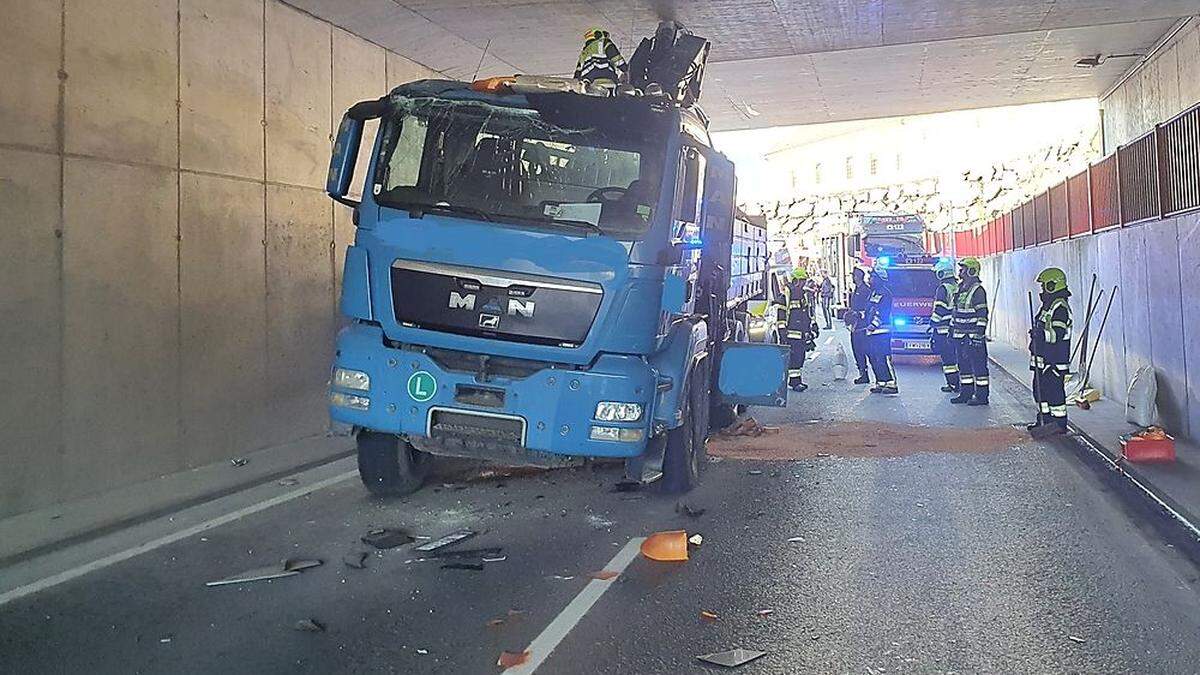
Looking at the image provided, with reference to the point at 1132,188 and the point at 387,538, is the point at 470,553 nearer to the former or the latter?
the point at 387,538

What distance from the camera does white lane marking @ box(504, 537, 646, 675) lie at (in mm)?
4255

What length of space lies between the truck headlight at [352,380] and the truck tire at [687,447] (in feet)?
7.84

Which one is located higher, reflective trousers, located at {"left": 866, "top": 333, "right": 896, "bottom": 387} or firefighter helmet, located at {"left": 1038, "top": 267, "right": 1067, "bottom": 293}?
firefighter helmet, located at {"left": 1038, "top": 267, "right": 1067, "bottom": 293}

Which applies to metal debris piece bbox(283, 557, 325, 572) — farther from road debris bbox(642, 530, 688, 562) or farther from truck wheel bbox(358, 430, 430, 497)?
road debris bbox(642, 530, 688, 562)

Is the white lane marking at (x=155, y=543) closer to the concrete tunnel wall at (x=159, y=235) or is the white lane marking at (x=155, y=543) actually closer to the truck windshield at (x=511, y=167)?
the concrete tunnel wall at (x=159, y=235)

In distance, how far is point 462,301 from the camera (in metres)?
6.18

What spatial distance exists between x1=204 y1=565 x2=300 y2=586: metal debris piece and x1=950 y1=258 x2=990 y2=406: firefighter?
10653 millimetres

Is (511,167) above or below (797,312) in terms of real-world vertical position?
above

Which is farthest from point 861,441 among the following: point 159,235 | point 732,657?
point 159,235

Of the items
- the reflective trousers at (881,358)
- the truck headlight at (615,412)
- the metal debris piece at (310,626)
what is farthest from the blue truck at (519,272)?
the reflective trousers at (881,358)

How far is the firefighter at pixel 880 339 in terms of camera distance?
15.1 metres

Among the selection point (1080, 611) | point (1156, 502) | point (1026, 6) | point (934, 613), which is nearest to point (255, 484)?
point (934, 613)

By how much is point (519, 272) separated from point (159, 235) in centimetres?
364

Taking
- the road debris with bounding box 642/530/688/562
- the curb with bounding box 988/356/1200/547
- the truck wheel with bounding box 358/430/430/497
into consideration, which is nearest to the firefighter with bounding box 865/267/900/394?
the curb with bounding box 988/356/1200/547
